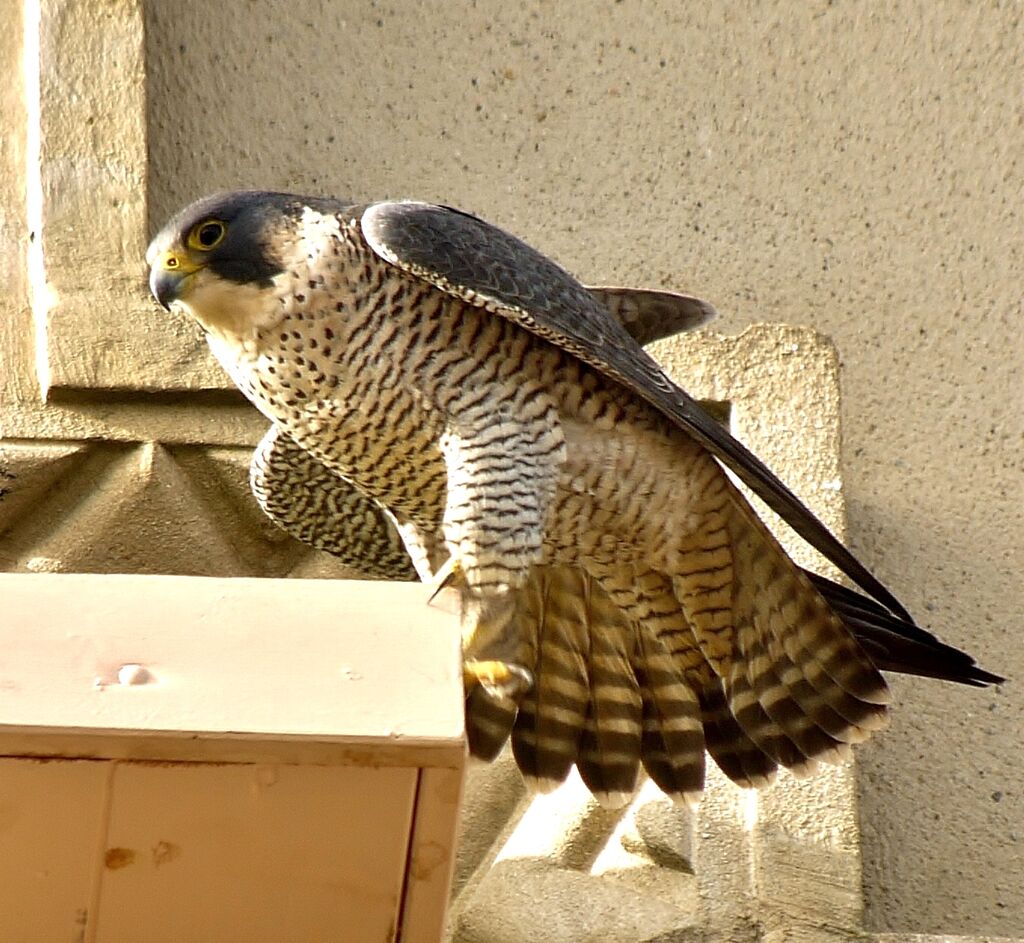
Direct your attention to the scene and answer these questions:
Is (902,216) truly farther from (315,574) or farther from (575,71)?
(315,574)

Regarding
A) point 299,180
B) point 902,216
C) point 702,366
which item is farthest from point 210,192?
point 902,216

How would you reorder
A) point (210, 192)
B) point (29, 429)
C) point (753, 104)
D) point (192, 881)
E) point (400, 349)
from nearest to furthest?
point (192, 881) < point (400, 349) < point (29, 429) < point (210, 192) < point (753, 104)

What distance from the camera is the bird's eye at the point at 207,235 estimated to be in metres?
3.12

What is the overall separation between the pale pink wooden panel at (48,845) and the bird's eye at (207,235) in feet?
4.32

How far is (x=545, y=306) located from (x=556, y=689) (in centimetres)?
72

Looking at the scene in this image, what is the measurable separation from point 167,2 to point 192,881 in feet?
8.50

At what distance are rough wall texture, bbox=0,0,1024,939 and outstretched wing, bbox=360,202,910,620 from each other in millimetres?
558

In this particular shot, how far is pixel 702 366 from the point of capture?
12.1 ft

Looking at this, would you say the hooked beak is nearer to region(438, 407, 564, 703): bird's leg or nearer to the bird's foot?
region(438, 407, 564, 703): bird's leg

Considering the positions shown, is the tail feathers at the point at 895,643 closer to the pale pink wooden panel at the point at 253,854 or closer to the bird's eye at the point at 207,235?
the bird's eye at the point at 207,235

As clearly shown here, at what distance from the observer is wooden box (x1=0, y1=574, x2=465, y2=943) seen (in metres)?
1.96

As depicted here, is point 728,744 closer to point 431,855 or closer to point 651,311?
point 651,311

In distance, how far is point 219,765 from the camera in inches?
78.1

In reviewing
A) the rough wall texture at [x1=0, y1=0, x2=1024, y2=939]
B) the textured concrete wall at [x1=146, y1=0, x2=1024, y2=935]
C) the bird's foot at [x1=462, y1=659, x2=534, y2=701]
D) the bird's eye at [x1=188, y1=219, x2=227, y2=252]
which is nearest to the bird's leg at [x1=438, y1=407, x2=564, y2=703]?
the bird's foot at [x1=462, y1=659, x2=534, y2=701]
